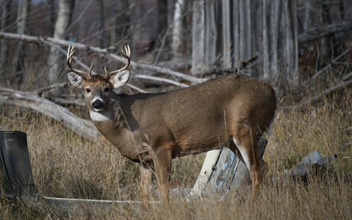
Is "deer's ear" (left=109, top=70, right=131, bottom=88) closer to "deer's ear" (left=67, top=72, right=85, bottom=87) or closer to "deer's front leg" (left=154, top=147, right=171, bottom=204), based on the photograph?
"deer's ear" (left=67, top=72, right=85, bottom=87)

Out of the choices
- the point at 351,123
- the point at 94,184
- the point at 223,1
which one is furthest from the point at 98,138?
the point at 223,1

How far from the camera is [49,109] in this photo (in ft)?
24.9

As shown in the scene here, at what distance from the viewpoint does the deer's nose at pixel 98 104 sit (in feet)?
16.8

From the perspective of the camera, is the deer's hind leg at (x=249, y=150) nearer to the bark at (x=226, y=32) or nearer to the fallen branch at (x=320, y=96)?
the fallen branch at (x=320, y=96)

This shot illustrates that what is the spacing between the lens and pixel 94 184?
5781 mm

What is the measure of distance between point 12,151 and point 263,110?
270cm

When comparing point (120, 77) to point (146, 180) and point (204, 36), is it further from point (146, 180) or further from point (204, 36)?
point (204, 36)

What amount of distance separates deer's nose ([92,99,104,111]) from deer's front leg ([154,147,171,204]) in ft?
2.50

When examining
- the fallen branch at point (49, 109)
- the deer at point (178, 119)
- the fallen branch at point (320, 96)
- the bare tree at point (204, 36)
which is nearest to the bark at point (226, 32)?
the bare tree at point (204, 36)


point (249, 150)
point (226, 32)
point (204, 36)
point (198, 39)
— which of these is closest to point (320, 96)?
point (226, 32)

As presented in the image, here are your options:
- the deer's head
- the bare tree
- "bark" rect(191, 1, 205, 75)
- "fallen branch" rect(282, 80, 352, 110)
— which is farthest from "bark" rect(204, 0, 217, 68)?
the deer's head

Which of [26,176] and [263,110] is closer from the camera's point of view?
[26,176]

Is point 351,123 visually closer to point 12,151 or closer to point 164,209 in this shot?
point 164,209

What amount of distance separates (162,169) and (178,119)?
59 centimetres
